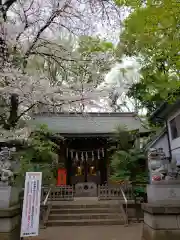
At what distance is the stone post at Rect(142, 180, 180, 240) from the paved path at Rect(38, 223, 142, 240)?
1.65 meters

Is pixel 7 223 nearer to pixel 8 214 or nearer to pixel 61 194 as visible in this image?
pixel 8 214

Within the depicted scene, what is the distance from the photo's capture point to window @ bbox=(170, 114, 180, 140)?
8578 mm

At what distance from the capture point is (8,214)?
15.8 ft

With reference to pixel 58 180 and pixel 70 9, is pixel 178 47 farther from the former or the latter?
pixel 58 180

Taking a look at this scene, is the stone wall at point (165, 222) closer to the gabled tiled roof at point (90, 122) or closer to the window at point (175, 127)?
the window at point (175, 127)

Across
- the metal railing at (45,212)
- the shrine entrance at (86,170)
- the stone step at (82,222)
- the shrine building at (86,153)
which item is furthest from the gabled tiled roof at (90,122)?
the stone step at (82,222)

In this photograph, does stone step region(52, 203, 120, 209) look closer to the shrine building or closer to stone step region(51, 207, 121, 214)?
stone step region(51, 207, 121, 214)

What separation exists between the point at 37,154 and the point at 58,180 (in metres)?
4.69

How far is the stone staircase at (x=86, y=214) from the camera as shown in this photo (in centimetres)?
849

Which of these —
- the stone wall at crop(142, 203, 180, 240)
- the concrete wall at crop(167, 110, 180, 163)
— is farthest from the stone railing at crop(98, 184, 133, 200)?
the stone wall at crop(142, 203, 180, 240)

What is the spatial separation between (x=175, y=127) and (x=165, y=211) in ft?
15.9

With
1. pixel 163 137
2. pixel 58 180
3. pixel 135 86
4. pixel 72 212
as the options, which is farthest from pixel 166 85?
pixel 58 180

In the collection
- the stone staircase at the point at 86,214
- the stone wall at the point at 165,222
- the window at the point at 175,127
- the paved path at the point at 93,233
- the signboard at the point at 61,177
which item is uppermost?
the window at the point at 175,127

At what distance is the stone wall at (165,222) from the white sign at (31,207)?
2.64 m
